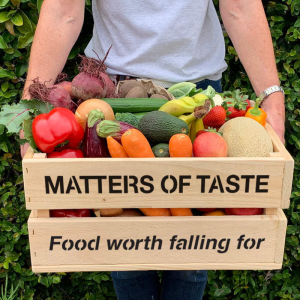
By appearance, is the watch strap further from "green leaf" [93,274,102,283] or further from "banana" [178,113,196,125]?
"green leaf" [93,274,102,283]

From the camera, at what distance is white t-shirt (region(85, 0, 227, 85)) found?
140 centimetres

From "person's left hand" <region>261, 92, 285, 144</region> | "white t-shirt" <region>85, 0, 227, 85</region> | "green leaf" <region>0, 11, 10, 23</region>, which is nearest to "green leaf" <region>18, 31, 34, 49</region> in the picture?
"green leaf" <region>0, 11, 10, 23</region>

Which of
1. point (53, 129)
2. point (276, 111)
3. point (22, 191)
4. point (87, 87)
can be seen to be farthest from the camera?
point (22, 191)

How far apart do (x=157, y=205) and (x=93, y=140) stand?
247 mm

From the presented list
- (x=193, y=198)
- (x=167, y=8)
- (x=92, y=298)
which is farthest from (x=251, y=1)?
(x=92, y=298)

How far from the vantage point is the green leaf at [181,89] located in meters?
1.36

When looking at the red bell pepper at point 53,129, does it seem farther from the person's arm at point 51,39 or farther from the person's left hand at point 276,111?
the person's left hand at point 276,111

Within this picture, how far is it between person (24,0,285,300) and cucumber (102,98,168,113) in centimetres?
23

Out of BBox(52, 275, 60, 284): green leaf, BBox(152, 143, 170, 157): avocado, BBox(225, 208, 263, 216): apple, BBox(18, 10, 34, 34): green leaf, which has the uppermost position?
BBox(18, 10, 34, 34): green leaf

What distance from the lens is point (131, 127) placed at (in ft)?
3.62

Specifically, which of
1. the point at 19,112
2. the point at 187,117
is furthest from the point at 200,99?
the point at 19,112

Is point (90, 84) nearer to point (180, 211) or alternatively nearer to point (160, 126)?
point (160, 126)

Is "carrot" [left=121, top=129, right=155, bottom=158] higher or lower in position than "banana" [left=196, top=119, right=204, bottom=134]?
higher

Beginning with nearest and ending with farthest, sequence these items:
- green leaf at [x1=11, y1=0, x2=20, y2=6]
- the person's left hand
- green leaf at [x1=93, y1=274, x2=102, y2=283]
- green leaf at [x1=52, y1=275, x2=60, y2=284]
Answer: the person's left hand < green leaf at [x1=11, y1=0, x2=20, y2=6] < green leaf at [x1=52, y1=275, x2=60, y2=284] < green leaf at [x1=93, y1=274, x2=102, y2=283]
